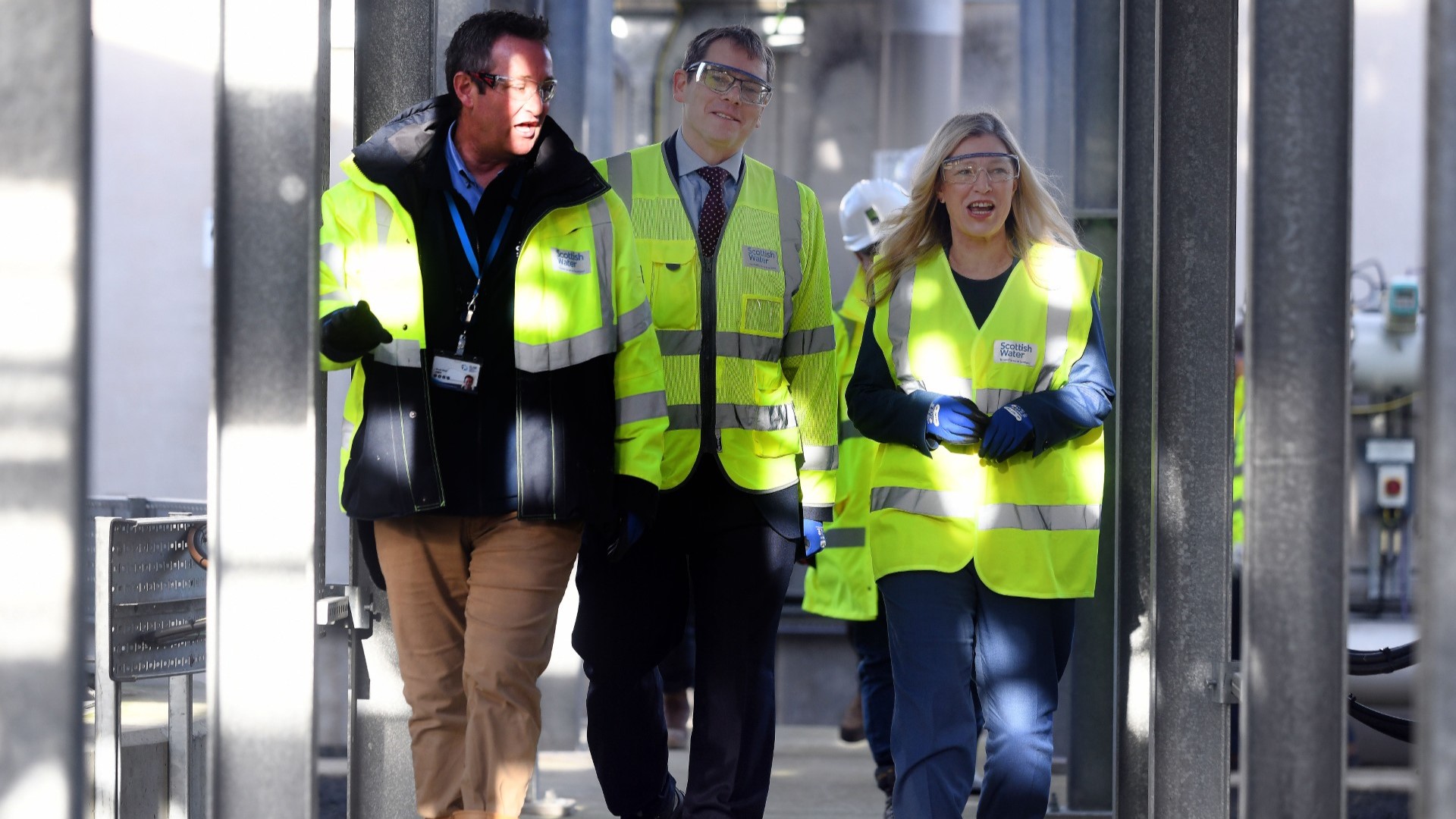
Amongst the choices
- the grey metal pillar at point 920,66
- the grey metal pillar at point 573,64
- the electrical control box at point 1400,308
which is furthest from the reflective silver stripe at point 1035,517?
the electrical control box at point 1400,308

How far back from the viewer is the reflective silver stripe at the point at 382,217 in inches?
144

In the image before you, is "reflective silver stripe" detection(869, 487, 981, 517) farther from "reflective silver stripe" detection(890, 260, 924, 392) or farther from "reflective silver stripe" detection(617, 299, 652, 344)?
"reflective silver stripe" detection(617, 299, 652, 344)

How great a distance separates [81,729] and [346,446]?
1345 mm

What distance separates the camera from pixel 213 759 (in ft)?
9.39

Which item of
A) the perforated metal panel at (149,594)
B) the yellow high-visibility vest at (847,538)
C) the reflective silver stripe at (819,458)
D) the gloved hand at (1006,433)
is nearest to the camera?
the gloved hand at (1006,433)

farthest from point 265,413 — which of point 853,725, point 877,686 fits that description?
point 853,725

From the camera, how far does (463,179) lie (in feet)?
A: 12.5

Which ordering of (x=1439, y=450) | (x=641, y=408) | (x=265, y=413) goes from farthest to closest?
(x=641, y=408) → (x=265, y=413) → (x=1439, y=450)

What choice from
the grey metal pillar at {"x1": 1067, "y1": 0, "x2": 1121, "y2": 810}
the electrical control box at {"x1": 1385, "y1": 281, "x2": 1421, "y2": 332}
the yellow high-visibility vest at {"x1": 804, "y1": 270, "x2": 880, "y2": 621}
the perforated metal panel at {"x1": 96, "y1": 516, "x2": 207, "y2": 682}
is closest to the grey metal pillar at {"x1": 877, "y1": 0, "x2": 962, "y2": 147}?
the electrical control box at {"x1": 1385, "y1": 281, "x2": 1421, "y2": 332}

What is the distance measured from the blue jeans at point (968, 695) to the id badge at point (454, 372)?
108 centimetres

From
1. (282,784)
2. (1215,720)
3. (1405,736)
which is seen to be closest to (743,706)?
(1215,720)

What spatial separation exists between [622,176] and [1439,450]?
2298mm

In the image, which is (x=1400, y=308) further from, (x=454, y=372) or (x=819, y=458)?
(x=454, y=372)

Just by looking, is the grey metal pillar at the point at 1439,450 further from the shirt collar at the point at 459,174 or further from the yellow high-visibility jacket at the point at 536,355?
the shirt collar at the point at 459,174
